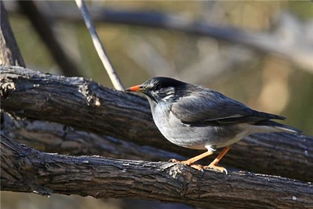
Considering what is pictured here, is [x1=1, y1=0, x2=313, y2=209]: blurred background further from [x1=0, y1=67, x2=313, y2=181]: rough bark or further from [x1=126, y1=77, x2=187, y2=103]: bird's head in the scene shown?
[x1=126, y1=77, x2=187, y2=103]: bird's head

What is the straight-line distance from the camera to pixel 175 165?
14.8ft

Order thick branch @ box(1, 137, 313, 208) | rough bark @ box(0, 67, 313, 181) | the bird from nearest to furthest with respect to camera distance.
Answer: thick branch @ box(1, 137, 313, 208) < the bird < rough bark @ box(0, 67, 313, 181)

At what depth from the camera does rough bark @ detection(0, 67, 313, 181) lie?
17.8ft

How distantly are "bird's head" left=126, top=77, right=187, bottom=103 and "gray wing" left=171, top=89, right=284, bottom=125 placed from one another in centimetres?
16

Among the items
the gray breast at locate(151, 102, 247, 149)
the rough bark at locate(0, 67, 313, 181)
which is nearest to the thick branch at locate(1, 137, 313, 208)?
the gray breast at locate(151, 102, 247, 149)

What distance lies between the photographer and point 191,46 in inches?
424

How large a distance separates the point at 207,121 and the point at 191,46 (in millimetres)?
5641

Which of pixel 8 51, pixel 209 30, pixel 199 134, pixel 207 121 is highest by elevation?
pixel 209 30

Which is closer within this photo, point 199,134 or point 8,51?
point 199,134

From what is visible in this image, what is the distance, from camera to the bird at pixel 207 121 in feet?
16.7

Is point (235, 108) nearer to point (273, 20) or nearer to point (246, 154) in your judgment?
Answer: point (246, 154)

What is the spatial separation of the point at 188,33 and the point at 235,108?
12.3 ft

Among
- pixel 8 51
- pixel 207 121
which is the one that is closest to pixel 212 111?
pixel 207 121

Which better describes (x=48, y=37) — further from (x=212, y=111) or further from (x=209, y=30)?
(x=212, y=111)
